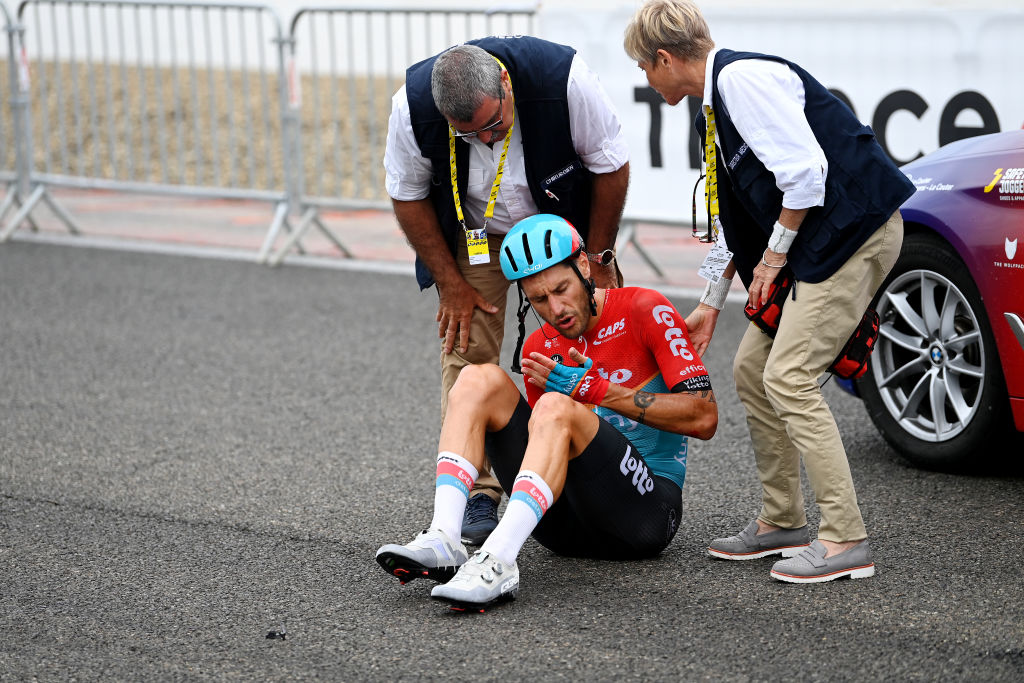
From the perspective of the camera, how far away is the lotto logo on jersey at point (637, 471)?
13.5ft

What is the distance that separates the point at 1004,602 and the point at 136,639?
2.52m

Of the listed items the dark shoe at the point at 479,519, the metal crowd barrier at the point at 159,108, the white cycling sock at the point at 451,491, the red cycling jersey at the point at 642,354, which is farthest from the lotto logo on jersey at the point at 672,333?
the metal crowd barrier at the point at 159,108

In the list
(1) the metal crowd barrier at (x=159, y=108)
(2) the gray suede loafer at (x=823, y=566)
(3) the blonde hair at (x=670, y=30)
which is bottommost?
(1) the metal crowd barrier at (x=159, y=108)

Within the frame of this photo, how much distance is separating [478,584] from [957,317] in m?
2.35

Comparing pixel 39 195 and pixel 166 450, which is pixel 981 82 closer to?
pixel 166 450

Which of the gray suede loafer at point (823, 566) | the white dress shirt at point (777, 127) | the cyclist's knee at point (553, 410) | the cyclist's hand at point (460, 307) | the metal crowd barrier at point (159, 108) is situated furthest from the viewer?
the metal crowd barrier at point (159, 108)

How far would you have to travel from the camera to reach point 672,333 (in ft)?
13.8

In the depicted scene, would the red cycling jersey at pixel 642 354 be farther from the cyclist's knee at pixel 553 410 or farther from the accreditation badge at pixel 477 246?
the accreditation badge at pixel 477 246

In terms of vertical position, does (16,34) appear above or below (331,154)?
above

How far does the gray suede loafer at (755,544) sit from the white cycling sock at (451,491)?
90cm

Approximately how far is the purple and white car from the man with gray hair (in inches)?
49.4

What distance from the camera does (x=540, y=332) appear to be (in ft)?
14.5

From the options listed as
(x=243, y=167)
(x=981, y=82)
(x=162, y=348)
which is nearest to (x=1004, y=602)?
(x=981, y=82)

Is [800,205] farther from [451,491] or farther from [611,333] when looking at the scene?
[451,491]
